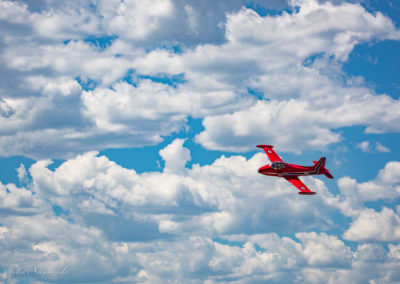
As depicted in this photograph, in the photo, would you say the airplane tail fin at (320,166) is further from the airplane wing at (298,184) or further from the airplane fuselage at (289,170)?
the airplane wing at (298,184)

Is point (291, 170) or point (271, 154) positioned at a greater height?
point (271, 154)

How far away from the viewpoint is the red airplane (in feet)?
420

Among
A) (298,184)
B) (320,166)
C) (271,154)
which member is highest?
(271,154)

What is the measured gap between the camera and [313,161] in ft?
458

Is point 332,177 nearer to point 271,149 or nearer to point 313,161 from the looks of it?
point 313,161

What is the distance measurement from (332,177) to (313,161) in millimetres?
7876

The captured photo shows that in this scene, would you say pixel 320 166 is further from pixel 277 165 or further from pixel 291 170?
pixel 277 165

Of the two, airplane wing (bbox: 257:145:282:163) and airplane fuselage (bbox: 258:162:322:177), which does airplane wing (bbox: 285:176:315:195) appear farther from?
airplane wing (bbox: 257:145:282:163)

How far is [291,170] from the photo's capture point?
13275cm

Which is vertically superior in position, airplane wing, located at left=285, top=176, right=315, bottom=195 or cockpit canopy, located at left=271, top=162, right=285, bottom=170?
cockpit canopy, located at left=271, top=162, right=285, bottom=170

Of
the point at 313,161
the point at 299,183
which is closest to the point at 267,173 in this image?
the point at 299,183

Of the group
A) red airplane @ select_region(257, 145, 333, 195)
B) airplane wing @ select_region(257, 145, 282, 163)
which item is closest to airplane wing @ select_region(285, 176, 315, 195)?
red airplane @ select_region(257, 145, 333, 195)

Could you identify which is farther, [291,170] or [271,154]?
[271,154]

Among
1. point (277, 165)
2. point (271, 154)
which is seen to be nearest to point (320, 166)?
point (271, 154)
